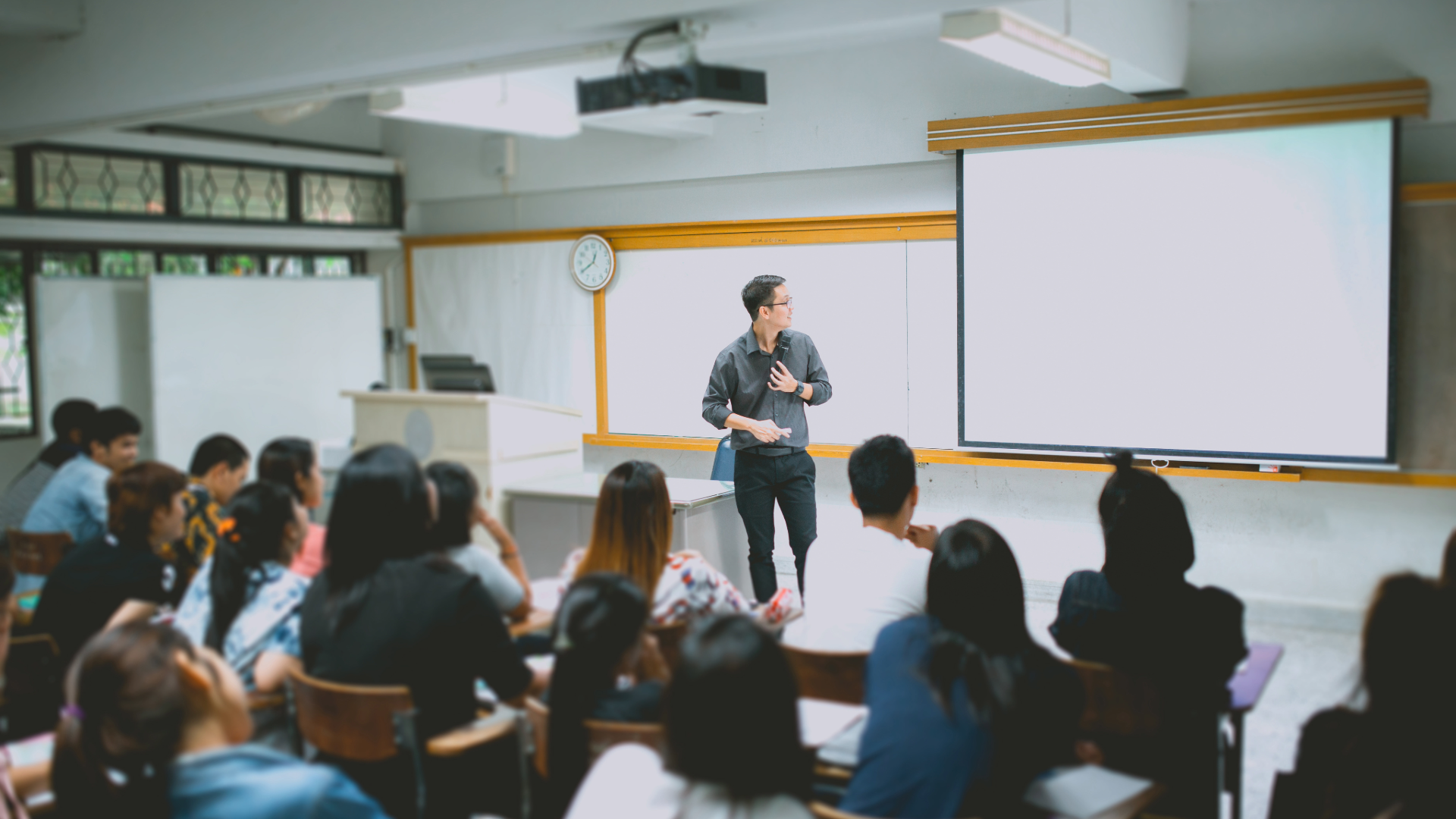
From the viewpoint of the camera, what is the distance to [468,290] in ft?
22.8

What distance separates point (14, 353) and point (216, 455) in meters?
3.01

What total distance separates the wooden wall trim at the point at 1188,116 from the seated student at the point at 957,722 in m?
2.58

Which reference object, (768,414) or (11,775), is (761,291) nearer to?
(768,414)

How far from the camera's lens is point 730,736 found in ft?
4.75

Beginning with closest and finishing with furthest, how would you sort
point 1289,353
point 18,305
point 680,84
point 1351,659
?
point 1351,659 < point 680,84 < point 1289,353 < point 18,305

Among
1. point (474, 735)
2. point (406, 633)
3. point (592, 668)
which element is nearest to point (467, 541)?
point (406, 633)

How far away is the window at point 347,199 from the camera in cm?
688

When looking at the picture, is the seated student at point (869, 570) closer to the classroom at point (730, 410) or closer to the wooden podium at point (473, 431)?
the classroom at point (730, 410)

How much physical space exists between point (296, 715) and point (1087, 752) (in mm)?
1687

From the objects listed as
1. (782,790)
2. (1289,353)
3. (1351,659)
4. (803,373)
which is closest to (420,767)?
(782,790)

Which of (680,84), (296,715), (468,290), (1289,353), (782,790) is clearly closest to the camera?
(782,790)

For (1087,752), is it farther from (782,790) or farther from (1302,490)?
(1302,490)

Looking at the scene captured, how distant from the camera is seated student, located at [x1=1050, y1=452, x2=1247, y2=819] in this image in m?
2.16

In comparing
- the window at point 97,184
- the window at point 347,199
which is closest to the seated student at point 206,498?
the window at point 97,184
